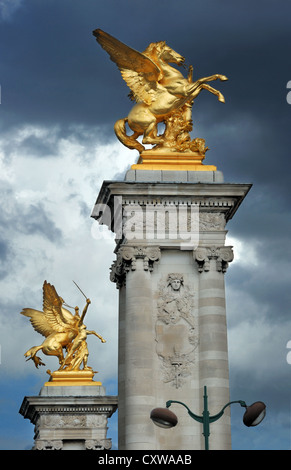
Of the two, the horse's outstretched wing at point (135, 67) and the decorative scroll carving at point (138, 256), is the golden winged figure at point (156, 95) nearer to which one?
the horse's outstretched wing at point (135, 67)

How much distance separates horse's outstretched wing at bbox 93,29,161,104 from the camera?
46750mm

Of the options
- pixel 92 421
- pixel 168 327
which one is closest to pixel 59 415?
pixel 92 421

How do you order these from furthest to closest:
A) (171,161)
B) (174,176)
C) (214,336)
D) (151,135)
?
(151,135), (171,161), (174,176), (214,336)

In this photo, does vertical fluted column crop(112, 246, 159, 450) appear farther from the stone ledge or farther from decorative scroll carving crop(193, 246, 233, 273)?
the stone ledge

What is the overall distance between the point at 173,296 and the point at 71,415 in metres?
29.1

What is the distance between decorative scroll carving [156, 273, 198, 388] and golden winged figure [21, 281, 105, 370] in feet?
81.3

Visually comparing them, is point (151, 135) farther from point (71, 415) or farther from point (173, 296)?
point (71, 415)

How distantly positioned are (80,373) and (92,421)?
313 centimetres

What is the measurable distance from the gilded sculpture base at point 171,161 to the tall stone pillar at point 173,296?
311 millimetres

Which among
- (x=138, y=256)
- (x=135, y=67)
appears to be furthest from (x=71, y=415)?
(x=135, y=67)

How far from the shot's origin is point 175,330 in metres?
44.4

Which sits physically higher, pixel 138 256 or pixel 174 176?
pixel 174 176

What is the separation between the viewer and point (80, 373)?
71.3 meters
